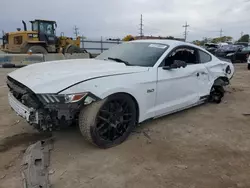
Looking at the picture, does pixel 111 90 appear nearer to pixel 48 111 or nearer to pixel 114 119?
pixel 114 119

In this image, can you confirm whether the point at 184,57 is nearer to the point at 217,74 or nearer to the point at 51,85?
the point at 217,74

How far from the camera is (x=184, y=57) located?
4.85 m

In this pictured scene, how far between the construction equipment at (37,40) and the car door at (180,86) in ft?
40.7

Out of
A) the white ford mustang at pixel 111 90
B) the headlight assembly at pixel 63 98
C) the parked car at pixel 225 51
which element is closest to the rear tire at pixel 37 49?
the white ford mustang at pixel 111 90

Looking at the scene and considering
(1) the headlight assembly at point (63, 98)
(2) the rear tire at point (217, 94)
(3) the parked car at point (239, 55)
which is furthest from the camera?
(3) the parked car at point (239, 55)

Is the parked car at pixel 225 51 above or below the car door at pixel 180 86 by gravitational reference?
above

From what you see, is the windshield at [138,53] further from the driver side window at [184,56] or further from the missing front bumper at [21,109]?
the missing front bumper at [21,109]

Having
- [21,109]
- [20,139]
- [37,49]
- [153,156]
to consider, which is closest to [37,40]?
[37,49]

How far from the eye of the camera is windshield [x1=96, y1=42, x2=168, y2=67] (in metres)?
3.99

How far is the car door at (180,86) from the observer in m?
3.95

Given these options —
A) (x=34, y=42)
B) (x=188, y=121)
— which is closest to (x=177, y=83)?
(x=188, y=121)

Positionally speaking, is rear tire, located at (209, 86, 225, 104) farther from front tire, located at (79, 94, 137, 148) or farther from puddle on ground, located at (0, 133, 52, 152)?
puddle on ground, located at (0, 133, 52, 152)

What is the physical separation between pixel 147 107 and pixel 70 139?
1.26 metres

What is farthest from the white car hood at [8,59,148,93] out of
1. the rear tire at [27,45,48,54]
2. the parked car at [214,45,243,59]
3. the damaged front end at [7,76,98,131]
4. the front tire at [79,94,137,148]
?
the parked car at [214,45,243,59]
